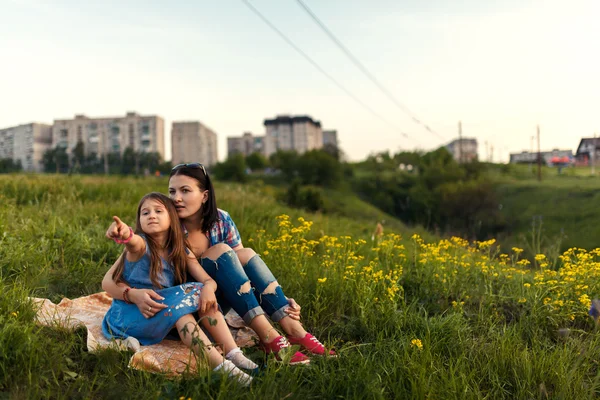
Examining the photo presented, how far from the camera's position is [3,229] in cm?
487

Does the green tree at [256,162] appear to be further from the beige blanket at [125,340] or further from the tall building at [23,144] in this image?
the beige blanket at [125,340]

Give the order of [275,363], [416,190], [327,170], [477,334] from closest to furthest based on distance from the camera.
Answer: [275,363], [477,334], [416,190], [327,170]

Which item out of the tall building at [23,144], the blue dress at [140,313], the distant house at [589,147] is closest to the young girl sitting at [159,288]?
the blue dress at [140,313]

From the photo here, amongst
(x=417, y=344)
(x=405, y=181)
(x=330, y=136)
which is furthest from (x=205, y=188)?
(x=330, y=136)

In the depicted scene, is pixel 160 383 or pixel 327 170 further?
pixel 327 170

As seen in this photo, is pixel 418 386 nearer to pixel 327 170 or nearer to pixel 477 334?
pixel 477 334

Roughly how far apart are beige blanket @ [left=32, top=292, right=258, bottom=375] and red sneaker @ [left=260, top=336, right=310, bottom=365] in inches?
9.3

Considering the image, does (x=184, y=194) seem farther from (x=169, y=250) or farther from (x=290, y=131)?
(x=290, y=131)

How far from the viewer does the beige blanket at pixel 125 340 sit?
107 inches

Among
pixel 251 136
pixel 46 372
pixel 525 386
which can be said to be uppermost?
pixel 251 136

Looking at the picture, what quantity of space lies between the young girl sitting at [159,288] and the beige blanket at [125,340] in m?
0.08

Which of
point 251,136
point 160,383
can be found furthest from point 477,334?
point 251,136

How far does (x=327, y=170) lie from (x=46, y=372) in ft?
226

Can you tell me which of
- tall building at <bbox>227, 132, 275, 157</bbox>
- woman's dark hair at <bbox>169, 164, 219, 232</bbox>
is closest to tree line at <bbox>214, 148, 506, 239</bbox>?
woman's dark hair at <bbox>169, 164, 219, 232</bbox>
